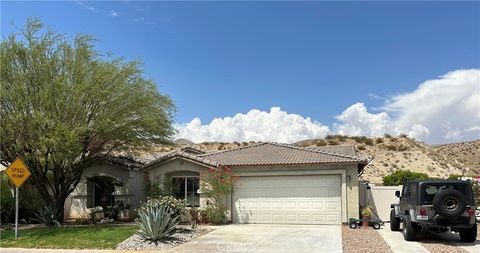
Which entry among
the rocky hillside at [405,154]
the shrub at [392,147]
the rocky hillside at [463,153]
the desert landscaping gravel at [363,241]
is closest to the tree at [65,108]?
the desert landscaping gravel at [363,241]

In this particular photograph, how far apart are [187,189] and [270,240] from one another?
313 inches

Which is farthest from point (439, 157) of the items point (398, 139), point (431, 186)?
point (431, 186)

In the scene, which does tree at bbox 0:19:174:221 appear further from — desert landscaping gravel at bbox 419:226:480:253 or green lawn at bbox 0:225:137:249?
desert landscaping gravel at bbox 419:226:480:253

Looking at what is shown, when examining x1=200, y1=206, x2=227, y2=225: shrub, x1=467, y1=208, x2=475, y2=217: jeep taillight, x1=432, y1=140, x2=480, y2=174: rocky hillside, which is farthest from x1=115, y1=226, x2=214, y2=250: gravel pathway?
x1=432, y1=140, x2=480, y2=174: rocky hillside

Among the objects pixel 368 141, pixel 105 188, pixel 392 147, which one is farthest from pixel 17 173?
pixel 368 141

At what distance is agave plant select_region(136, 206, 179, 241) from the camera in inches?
604

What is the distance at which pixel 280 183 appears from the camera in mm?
21609

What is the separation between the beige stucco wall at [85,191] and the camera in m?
24.5

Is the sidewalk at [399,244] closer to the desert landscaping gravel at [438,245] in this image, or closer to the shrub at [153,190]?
the desert landscaping gravel at [438,245]

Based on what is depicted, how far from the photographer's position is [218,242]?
1531 cm

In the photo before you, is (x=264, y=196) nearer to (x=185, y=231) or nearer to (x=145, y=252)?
(x=185, y=231)

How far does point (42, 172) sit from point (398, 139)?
4335 centimetres

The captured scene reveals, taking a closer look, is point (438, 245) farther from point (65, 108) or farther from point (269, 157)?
point (65, 108)

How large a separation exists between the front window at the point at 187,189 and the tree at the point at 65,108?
259 centimetres
